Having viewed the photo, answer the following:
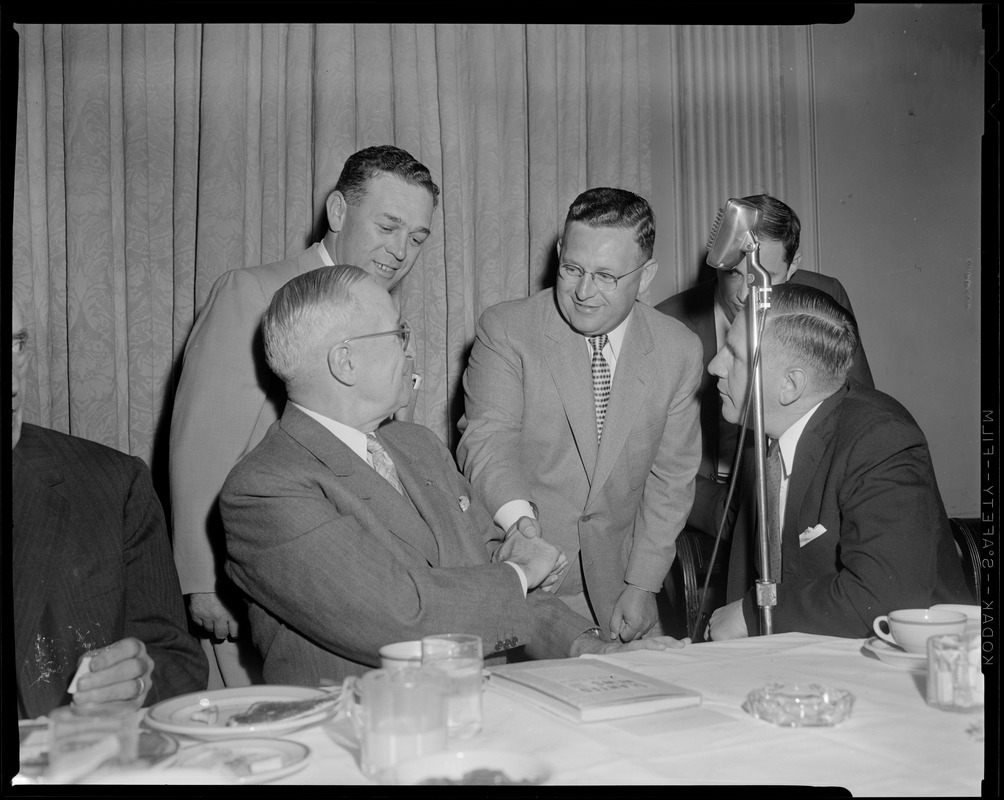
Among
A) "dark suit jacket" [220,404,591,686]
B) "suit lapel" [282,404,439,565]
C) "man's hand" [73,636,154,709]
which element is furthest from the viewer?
"suit lapel" [282,404,439,565]

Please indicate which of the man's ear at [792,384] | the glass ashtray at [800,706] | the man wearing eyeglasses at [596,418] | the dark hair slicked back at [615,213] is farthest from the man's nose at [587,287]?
the glass ashtray at [800,706]

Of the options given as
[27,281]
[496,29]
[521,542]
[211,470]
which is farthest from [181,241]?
[521,542]

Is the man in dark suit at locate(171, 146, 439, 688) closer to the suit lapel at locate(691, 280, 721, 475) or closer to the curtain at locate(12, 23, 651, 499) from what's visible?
the curtain at locate(12, 23, 651, 499)

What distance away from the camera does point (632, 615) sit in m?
2.83

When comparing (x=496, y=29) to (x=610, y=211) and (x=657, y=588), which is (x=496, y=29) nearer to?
(x=610, y=211)

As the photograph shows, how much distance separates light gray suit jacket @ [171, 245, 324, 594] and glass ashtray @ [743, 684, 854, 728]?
5.44ft

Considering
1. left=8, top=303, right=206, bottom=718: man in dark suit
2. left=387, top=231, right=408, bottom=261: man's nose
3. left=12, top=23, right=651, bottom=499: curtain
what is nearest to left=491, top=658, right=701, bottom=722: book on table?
left=8, top=303, right=206, bottom=718: man in dark suit

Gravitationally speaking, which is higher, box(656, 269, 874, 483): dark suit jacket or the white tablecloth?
box(656, 269, 874, 483): dark suit jacket

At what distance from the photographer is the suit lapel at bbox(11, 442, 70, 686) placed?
1.70 meters

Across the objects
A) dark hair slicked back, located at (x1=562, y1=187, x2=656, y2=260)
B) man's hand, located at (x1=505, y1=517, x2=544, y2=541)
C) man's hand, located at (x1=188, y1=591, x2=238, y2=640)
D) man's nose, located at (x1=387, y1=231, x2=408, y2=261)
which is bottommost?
man's hand, located at (x1=188, y1=591, x2=238, y2=640)

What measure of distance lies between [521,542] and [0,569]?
117 cm

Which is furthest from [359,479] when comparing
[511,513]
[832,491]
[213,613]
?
[832,491]

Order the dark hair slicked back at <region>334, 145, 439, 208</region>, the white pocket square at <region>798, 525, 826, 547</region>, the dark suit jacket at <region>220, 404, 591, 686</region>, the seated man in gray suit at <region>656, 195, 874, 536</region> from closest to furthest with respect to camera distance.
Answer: the dark suit jacket at <region>220, 404, 591, 686</region>
the white pocket square at <region>798, 525, 826, 547</region>
the dark hair slicked back at <region>334, 145, 439, 208</region>
the seated man in gray suit at <region>656, 195, 874, 536</region>
